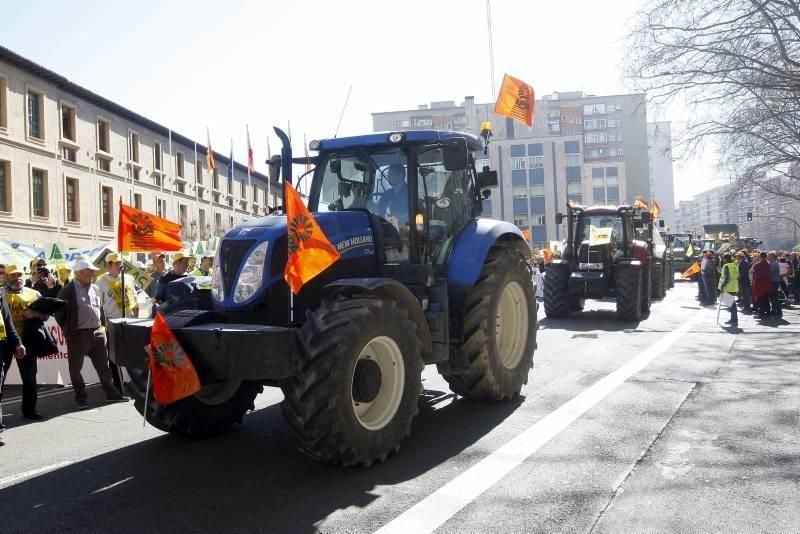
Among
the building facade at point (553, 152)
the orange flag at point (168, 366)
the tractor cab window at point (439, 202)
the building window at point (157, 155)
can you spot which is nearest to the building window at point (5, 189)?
the building window at point (157, 155)

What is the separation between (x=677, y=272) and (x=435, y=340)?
108 feet

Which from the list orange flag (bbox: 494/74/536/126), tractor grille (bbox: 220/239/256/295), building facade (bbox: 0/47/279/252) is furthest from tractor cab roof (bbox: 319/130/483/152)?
building facade (bbox: 0/47/279/252)

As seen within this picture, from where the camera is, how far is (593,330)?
1273cm

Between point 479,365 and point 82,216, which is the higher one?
point 82,216

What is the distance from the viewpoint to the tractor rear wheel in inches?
587

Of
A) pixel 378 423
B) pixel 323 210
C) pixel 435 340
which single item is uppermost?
pixel 323 210

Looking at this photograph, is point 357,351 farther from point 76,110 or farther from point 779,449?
point 76,110

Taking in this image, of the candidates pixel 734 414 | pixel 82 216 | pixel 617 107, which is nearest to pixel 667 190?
pixel 617 107

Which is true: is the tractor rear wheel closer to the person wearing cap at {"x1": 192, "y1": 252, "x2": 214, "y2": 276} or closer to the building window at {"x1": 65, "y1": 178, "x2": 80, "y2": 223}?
the person wearing cap at {"x1": 192, "y1": 252, "x2": 214, "y2": 276}

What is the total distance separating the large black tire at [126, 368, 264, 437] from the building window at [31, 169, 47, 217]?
881 inches

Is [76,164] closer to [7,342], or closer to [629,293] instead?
[629,293]

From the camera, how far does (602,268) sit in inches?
584

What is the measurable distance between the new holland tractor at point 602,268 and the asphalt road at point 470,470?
21.4ft

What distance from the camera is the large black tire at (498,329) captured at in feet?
19.8
